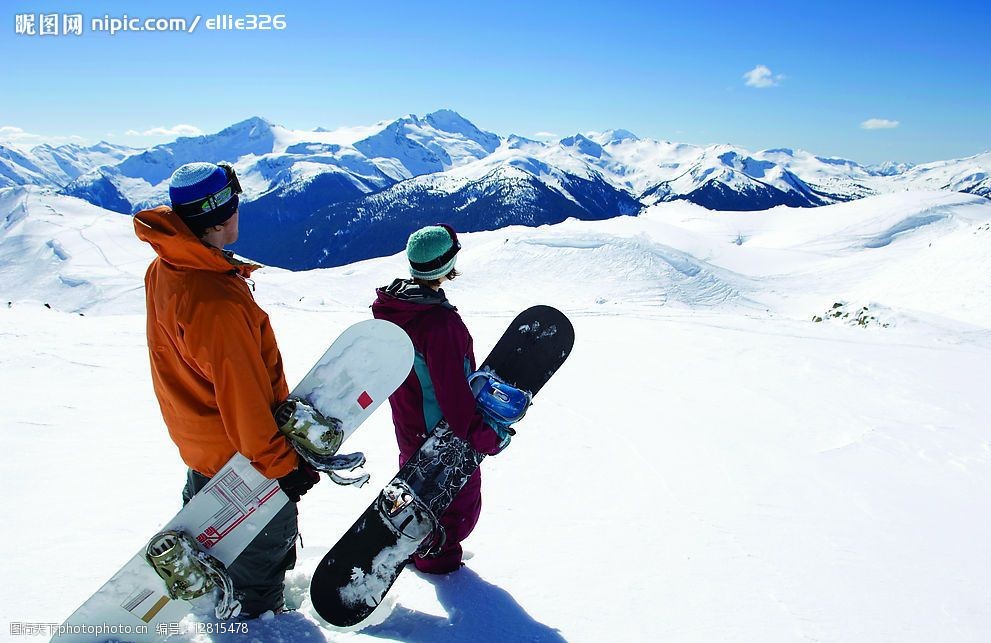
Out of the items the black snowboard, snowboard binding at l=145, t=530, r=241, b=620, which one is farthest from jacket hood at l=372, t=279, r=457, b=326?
snowboard binding at l=145, t=530, r=241, b=620

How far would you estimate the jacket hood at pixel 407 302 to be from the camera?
11.7 ft

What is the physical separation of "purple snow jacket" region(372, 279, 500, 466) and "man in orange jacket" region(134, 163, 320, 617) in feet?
2.68

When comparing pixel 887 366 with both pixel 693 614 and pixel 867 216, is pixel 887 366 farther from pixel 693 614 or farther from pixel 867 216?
pixel 867 216

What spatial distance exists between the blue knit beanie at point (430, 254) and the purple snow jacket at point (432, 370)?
0.11 metres

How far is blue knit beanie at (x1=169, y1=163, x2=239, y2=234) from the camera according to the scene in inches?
113

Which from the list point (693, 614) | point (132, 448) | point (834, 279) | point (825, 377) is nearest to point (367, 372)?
point (693, 614)

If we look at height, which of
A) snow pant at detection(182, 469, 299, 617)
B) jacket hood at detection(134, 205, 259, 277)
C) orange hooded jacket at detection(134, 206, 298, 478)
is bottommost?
snow pant at detection(182, 469, 299, 617)

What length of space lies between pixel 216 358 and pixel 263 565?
1320 mm

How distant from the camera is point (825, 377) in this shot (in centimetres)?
916

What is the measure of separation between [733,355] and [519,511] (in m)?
7.21

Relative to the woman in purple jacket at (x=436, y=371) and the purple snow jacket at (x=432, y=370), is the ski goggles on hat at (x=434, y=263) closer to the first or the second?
the woman in purple jacket at (x=436, y=371)

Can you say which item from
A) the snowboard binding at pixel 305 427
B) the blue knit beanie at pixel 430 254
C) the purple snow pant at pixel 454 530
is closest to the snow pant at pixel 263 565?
the snowboard binding at pixel 305 427

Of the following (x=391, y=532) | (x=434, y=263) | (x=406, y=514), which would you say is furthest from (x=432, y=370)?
(x=391, y=532)

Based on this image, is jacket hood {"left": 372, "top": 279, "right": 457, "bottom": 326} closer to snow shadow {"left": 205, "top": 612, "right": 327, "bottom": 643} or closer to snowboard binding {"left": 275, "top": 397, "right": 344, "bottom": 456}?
snowboard binding {"left": 275, "top": 397, "right": 344, "bottom": 456}
